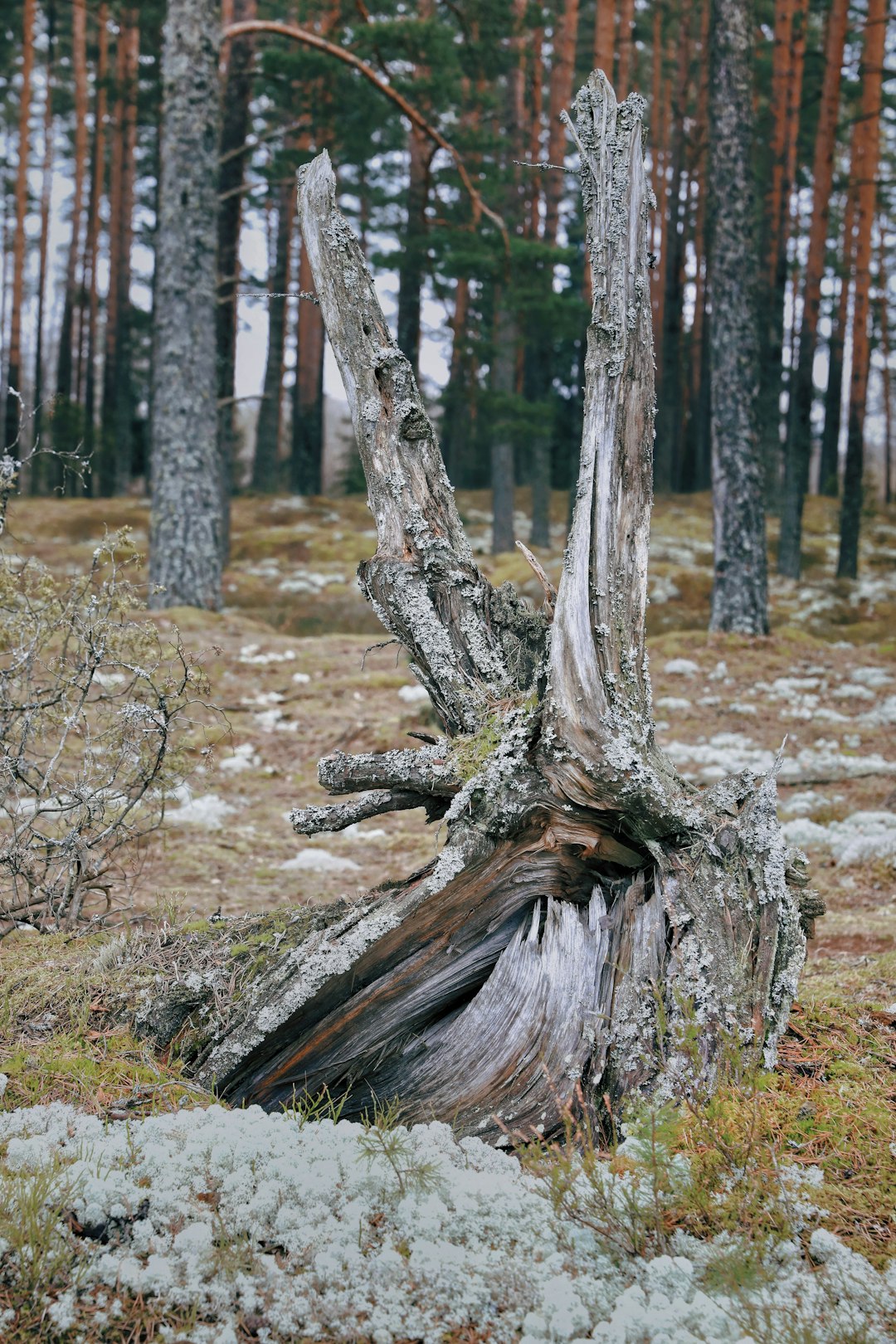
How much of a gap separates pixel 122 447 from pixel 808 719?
22.1 metres

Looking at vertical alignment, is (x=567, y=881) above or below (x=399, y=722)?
above

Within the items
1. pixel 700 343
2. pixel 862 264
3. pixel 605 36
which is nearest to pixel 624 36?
pixel 605 36

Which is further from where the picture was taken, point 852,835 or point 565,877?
point 852,835

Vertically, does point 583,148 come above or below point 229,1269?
above

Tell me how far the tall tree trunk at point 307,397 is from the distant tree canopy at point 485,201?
8cm

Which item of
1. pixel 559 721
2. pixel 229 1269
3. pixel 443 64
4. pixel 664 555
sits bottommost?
pixel 229 1269

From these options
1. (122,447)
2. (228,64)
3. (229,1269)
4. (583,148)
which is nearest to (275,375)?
(122,447)

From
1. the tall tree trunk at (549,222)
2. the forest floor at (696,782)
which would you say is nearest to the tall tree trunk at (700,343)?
the tall tree trunk at (549,222)

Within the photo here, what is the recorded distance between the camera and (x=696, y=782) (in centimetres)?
715

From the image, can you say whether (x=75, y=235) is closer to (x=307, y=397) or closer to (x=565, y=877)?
(x=307, y=397)

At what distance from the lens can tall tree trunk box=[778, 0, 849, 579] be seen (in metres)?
19.0

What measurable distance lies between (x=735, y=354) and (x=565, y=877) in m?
10.9

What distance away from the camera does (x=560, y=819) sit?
3.16 metres

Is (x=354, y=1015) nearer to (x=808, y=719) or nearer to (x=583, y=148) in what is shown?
(x=583, y=148)
